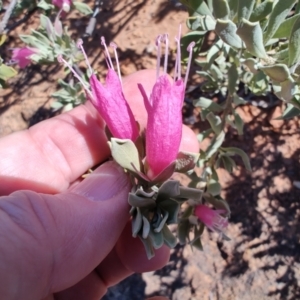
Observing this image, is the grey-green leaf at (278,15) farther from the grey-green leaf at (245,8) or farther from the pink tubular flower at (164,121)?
the pink tubular flower at (164,121)

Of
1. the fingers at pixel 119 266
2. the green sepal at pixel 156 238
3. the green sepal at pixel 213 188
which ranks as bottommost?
the fingers at pixel 119 266

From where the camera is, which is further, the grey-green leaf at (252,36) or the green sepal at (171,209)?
the green sepal at (171,209)

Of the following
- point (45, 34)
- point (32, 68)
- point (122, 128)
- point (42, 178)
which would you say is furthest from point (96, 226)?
point (32, 68)

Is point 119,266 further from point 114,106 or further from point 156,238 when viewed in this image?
point 114,106

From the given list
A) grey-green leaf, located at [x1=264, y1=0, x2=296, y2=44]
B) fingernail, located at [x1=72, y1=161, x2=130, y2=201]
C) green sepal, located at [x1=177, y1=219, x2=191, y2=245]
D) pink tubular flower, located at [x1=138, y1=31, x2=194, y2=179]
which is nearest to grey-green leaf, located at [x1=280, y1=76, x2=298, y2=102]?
grey-green leaf, located at [x1=264, y1=0, x2=296, y2=44]

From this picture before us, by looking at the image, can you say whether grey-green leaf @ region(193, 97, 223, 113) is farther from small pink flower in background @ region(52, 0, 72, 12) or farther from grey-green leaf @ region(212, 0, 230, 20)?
small pink flower in background @ region(52, 0, 72, 12)

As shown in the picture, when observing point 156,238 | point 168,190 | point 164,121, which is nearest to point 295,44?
point 164,121

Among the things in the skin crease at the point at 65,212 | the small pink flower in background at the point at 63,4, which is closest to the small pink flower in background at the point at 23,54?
the small pink flower in background at the point at 63,4

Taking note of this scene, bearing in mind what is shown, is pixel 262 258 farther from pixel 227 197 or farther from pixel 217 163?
pixel 217 163
